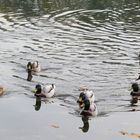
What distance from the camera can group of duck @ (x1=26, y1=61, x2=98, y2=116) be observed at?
2489 cm

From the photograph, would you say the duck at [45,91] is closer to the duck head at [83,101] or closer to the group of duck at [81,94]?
the group of duck at [81,94]

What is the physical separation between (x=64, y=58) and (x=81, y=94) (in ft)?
28.0

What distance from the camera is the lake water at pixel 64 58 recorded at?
Result: 24.2 metres

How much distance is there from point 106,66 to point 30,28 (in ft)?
38.6

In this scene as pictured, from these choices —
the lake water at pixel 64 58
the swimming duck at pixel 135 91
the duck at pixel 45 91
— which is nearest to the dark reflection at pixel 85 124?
the lake water at pixel 64 58

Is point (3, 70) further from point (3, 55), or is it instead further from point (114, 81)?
point (114, 81)

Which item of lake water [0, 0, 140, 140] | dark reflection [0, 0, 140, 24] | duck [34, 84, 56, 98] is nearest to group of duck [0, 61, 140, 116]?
duck [34, 84, 56, 98]

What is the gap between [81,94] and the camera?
25.7m

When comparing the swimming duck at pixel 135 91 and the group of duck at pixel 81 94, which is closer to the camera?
the group of duck at pixel 81 94

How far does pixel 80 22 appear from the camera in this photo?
145 feet

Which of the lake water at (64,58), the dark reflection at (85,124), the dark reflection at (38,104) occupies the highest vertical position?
the lake water at (64,58)

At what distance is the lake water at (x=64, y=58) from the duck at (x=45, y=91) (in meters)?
0.37

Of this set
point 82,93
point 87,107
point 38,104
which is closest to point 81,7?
point 38,104

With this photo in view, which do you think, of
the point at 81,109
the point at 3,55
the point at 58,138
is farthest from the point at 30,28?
the point at 58,138
